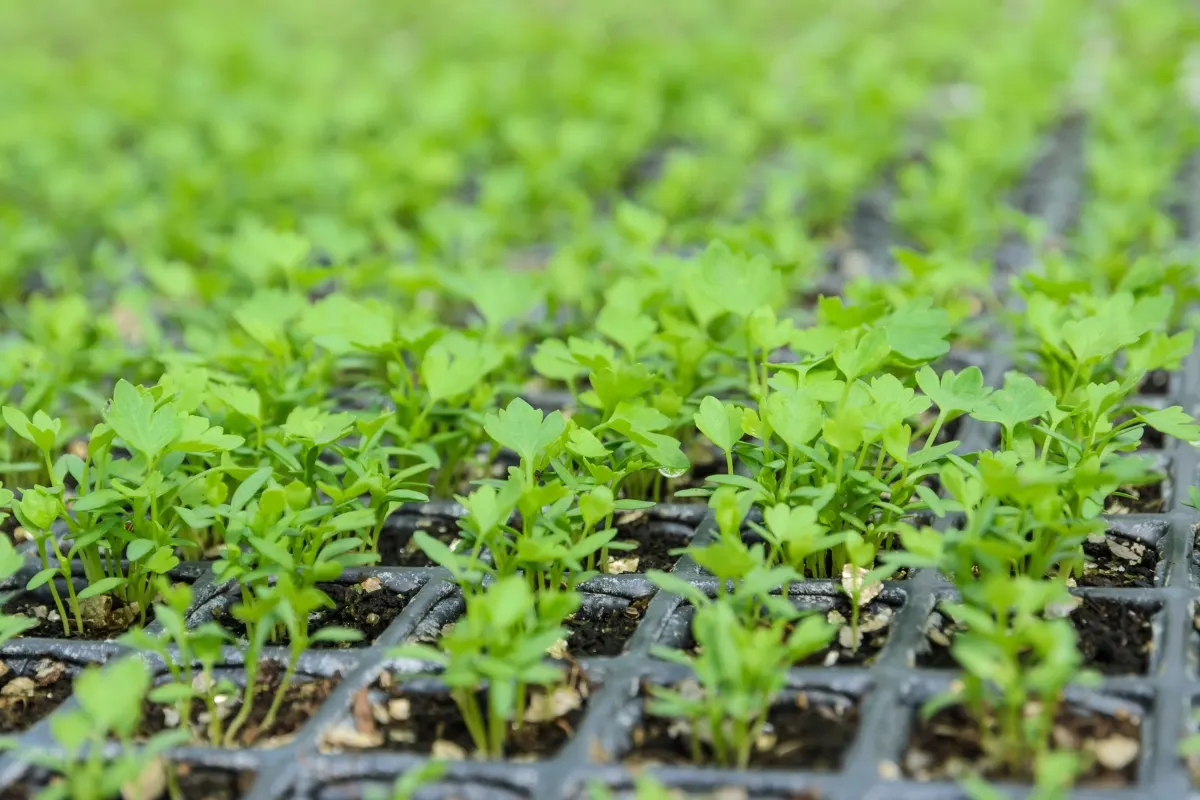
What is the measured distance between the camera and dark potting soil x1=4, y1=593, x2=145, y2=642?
4.96 ft

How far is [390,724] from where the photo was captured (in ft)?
4.25

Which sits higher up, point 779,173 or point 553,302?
point 779,173

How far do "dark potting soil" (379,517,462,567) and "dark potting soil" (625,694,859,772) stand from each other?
483 millimetres

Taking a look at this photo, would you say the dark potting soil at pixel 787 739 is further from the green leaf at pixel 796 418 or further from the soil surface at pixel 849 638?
the green leaf at pixel 796 418

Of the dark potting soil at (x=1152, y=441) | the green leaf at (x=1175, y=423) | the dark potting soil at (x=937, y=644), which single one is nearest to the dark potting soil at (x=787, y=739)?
the dark potting soil at (x=937, y=644)

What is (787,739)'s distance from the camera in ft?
4.03

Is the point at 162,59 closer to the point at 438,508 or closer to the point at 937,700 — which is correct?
the point at 438,508

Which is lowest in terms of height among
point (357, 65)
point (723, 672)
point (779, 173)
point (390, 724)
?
point (390, 724)

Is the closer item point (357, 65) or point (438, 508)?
point (438, 508)

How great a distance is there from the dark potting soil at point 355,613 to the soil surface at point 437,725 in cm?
14

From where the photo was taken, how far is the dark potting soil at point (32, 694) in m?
1.36

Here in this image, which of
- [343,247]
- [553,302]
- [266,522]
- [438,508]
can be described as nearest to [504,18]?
[343,247]

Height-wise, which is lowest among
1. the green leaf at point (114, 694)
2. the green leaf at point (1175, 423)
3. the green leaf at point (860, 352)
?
the green leaf at point (114, 694)

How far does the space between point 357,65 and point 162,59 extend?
0.74 metres
